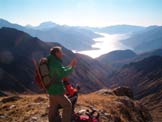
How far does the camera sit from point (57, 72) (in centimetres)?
932

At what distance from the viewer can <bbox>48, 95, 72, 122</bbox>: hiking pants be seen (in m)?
9.77

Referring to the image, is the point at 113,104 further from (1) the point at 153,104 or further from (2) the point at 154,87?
(2) the point at 154,87

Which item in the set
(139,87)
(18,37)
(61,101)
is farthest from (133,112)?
(139,87)

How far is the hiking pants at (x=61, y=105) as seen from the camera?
32.1 feet

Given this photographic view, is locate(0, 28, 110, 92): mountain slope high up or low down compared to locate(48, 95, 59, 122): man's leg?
down

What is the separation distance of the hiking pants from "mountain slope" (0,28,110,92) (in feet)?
278

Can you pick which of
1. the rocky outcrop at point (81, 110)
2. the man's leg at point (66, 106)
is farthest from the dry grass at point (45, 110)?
the man's leg at point (66, 106)

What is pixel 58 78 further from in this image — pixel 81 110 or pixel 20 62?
pixel 20 62

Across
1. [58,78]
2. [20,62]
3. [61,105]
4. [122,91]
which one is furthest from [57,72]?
[20,62]

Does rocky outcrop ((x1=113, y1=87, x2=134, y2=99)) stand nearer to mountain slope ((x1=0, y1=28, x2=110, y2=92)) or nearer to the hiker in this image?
the hiker

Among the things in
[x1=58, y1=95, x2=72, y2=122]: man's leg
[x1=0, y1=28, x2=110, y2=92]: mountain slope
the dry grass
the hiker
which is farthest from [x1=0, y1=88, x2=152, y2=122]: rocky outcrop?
[x1=0, y1=28, x2=110, y2=92]: mountain slope

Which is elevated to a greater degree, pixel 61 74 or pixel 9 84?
pixel 61 74

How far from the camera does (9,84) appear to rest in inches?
4099

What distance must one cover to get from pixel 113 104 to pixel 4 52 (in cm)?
12264
